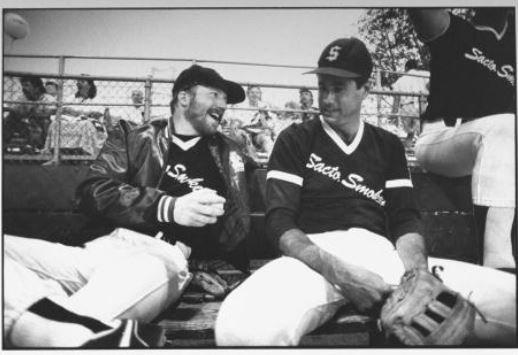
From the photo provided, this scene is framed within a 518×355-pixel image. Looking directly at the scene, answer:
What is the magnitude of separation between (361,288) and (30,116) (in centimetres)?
175

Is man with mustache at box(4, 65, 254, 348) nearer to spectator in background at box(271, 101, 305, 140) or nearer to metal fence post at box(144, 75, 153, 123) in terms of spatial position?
metal fence post at box(144, 75, 153, 123)

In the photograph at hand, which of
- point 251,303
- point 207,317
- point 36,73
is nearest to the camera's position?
point 251,303

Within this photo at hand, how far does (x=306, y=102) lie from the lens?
249cm

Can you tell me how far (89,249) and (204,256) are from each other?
53cm

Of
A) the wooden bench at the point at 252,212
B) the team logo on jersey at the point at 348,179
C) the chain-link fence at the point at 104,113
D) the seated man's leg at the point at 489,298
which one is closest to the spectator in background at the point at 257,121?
the chain-link fence at the point at 104,113

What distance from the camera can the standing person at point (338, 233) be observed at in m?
2.20

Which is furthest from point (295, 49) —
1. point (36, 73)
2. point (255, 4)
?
point (36, 73)

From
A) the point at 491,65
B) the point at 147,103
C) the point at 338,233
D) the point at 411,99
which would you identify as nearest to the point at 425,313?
the point at 338,233

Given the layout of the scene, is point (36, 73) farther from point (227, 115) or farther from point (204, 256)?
point (204, 256)

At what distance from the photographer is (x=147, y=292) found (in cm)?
225

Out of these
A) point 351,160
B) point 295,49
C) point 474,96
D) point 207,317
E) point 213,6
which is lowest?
point 207,317

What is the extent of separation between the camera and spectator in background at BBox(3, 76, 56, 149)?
96.6 inches

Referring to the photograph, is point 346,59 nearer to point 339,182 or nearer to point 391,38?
point 391,38

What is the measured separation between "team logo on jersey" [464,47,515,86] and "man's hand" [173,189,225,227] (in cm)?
143
